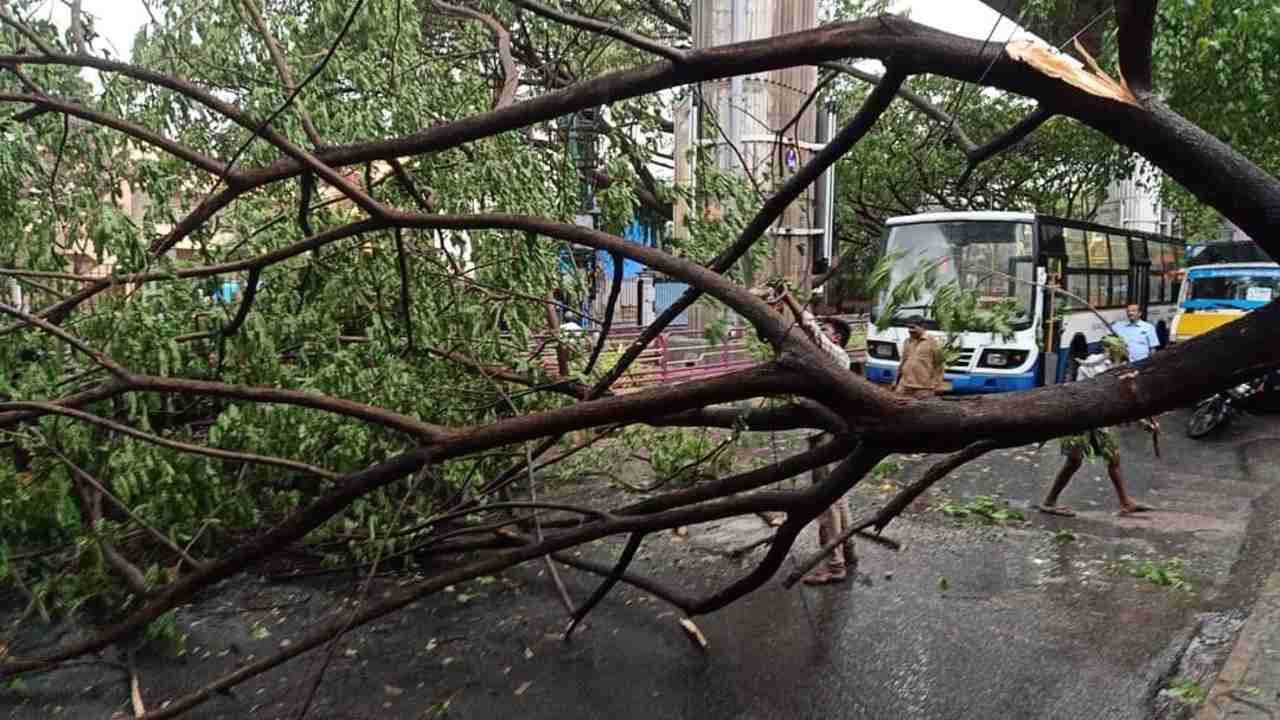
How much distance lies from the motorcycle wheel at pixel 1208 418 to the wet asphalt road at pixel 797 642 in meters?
3.80

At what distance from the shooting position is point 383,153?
3.43m

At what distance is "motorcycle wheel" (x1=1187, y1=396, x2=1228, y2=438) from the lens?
10.8m

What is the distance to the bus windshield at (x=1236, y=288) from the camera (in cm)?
1274

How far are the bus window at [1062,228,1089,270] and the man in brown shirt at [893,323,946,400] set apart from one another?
7746mm

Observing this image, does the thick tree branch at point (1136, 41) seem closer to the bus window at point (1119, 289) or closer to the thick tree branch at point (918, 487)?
the thick tree branch at point (918, 487)

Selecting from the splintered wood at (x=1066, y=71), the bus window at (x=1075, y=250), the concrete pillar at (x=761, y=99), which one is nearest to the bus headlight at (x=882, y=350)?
the concrete pillar at (x=761, y=99)

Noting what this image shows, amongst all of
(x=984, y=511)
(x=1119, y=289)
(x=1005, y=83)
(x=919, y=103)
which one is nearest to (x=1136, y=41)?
(x=1005, y=83)

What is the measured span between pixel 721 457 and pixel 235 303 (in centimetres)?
343

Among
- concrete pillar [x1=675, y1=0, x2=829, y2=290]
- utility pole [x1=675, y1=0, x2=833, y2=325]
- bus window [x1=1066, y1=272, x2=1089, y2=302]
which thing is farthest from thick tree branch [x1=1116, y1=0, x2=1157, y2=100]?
bus window [x1=1066, y1=272, x2=1089, y2=302]

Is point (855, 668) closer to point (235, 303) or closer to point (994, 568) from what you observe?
point (994, 568)

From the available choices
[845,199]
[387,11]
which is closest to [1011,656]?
[387,11]

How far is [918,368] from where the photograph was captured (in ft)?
20.6

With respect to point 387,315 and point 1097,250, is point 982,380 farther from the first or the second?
point 387,315

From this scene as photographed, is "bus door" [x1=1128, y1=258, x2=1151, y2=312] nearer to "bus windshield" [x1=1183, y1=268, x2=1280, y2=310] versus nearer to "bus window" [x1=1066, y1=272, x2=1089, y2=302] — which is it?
"bus window" [x1=1066, y1=272, x2=1089, y2=302]
